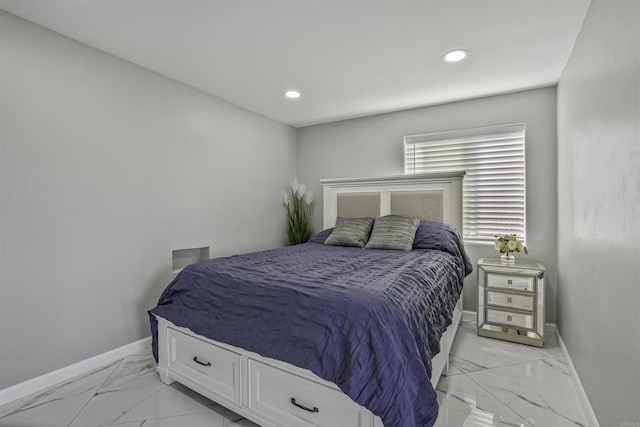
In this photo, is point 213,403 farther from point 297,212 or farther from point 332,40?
point 297,212

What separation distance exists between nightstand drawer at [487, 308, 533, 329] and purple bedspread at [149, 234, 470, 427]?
89 cm

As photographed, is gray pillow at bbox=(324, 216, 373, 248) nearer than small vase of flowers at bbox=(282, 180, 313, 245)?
Yes

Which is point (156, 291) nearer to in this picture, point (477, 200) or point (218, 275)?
point (218, 275)

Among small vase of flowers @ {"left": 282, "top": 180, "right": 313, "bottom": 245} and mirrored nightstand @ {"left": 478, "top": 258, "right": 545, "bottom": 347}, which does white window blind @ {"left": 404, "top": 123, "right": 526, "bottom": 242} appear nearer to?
mirrored nightstand @ {"left": 478, "top": 258, "right": 545, "bottom": 347}

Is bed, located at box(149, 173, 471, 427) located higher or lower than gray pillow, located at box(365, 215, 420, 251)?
lower

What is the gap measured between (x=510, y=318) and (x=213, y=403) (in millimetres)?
2594

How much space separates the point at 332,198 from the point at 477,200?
1.72 m

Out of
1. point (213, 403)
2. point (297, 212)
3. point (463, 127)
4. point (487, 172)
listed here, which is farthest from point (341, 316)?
point (297, 212)

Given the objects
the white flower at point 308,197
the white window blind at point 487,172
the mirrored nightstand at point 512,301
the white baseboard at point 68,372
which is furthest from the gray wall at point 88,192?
the mirrored nightstand at point 512,301

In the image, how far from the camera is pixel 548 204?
3055mm

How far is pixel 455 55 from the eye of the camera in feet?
7.98

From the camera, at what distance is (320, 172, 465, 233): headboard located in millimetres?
3336

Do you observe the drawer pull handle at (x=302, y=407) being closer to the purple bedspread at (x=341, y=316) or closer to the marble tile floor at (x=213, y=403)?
the purple bedspread at (x=341, y=316)

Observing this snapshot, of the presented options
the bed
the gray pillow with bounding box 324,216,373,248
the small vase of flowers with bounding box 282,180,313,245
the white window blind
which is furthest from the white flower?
the bed
